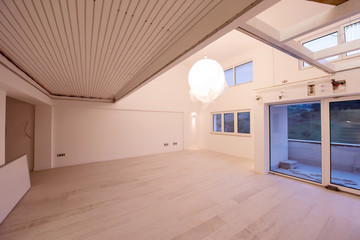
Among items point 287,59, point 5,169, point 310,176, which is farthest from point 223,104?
point 5,169

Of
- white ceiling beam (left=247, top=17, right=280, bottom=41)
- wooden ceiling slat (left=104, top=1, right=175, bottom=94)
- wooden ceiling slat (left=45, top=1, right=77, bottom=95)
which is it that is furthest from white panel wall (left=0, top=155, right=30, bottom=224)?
white ceiling beam (left=247, top=17, right=280, bottom=41)

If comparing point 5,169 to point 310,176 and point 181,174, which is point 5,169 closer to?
point 181,174

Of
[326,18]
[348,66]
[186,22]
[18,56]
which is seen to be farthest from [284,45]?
[18,56]

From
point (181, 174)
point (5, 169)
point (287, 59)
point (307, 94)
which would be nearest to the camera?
point (5, 169)

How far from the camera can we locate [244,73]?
584 centimetres

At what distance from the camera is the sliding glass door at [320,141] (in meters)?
3.01

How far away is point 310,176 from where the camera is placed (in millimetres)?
3637

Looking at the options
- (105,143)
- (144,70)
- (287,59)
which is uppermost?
(287,59)

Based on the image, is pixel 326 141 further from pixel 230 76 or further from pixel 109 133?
pixel 109 133

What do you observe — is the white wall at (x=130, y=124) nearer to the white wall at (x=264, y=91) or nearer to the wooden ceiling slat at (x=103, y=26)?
the white wall at (x=264, y=91)

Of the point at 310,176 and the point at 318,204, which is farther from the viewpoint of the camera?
the point at 310,176

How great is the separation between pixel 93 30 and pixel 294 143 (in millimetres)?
6141

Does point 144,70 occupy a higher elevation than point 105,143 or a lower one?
higher

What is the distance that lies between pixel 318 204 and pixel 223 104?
15.3 feet
